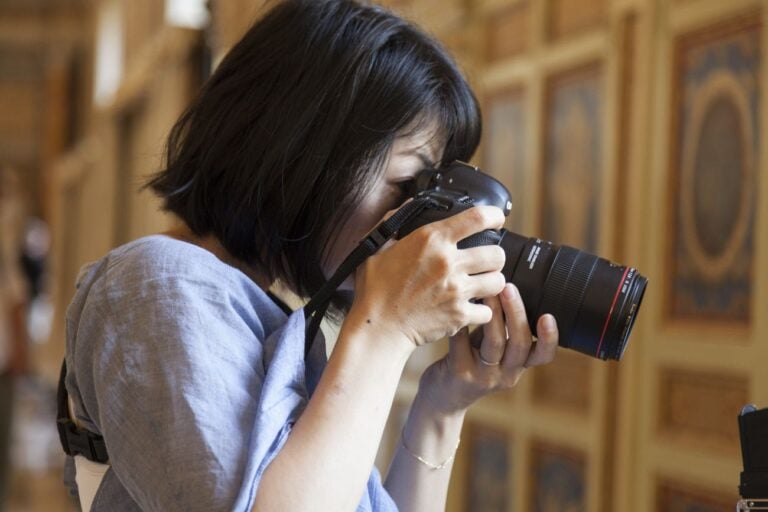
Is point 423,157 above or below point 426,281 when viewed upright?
above

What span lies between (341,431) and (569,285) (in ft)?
1.16

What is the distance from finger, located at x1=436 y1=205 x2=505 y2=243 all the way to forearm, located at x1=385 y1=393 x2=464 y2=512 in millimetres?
320

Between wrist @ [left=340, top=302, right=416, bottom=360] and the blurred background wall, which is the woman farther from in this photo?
the blurred background wall

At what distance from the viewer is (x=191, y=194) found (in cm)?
117

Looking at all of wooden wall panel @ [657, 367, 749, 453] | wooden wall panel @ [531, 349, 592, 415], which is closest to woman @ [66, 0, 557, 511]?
wooden wall panel @ [657, 367, 749, 453]

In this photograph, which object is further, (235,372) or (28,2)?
(28,2)

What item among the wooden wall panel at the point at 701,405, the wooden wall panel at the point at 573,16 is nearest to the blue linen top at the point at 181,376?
the wooden wall panel at the point at 701,405

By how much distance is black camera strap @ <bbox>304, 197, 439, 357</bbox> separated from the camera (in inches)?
42.9

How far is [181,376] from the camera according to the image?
3.10 ft

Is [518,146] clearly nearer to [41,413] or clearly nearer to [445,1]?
[445,1]

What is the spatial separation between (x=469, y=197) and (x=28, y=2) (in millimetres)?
11210

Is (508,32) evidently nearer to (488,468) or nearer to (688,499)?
(488,468)

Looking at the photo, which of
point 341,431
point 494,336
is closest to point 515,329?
point 494,336

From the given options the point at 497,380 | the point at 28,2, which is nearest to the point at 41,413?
the point at 28,2
